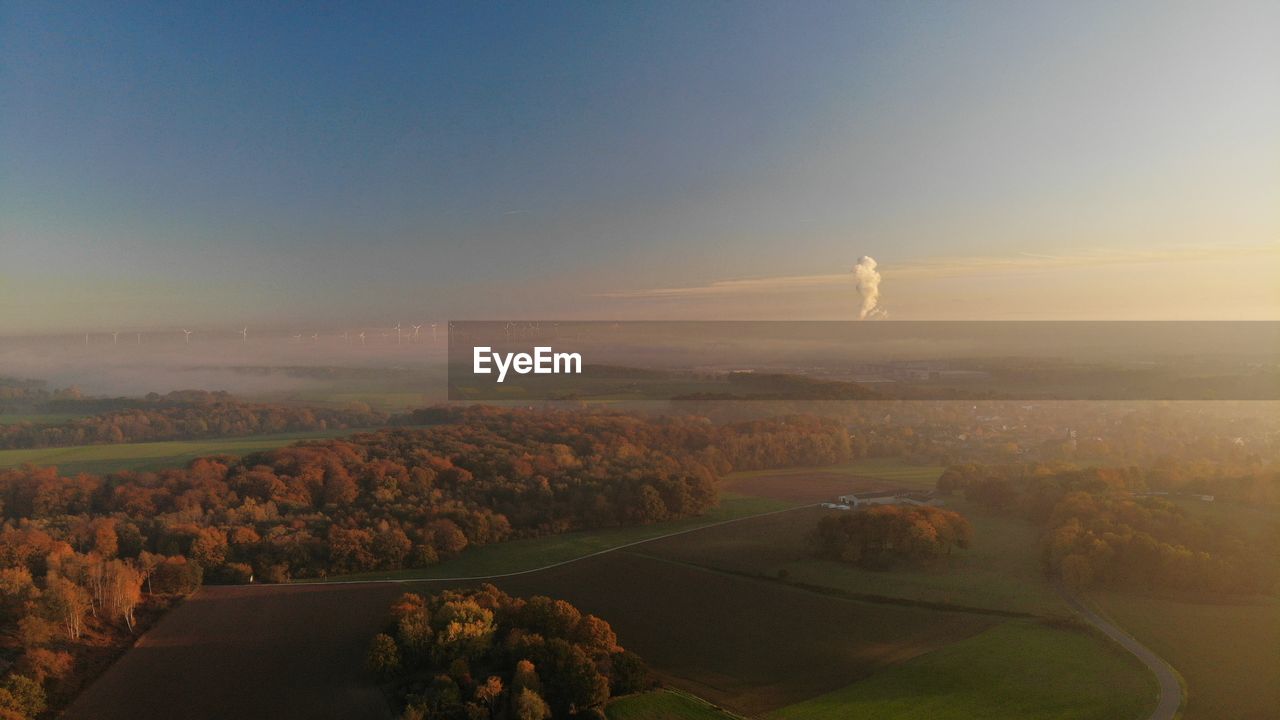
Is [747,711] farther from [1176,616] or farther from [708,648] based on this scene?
[1176,616]

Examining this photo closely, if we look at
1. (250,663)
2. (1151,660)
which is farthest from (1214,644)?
(250,663)

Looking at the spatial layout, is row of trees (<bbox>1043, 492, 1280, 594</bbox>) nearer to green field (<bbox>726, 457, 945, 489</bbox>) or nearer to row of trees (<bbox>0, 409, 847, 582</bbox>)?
green field (<bbox>726, 457, 945, 489</bbox>)

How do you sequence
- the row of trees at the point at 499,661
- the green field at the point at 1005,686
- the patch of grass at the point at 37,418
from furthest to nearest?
the patch of grass at the point at 37,418 → the row of trees at the point at 499,661 → the green field at the point at 1005,686

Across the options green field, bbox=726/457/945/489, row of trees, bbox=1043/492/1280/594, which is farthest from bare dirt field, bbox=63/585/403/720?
green field, bbox=726/457/945/489

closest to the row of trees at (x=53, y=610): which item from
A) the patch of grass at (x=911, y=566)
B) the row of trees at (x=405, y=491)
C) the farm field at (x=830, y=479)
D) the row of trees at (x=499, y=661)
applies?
the row of trees at (x=405, y=491)

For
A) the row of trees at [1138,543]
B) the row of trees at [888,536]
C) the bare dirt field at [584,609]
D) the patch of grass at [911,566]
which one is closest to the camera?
the bare dirt field at [584,609]

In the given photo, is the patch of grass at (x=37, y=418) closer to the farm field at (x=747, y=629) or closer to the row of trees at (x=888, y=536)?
the farm field at (x=747, y=629)
